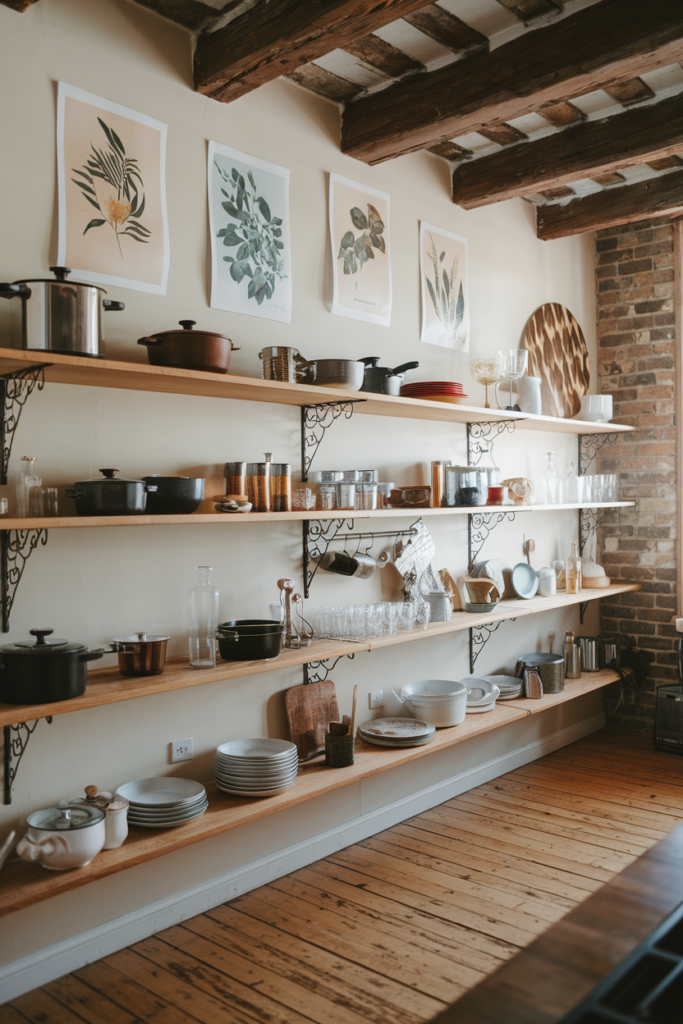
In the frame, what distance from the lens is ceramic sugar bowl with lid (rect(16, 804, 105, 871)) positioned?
212 centimetres

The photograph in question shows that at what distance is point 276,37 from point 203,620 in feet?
6.16

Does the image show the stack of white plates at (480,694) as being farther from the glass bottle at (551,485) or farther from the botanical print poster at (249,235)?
the botanical print poster at (249,235)

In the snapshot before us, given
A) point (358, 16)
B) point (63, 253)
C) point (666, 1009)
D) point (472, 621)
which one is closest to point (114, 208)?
point (63, 253)

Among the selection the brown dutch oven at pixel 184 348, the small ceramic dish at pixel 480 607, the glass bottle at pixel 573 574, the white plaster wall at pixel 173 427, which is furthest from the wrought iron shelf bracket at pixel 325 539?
the glass bottle at pixel 573 574

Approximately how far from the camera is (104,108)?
251 cm

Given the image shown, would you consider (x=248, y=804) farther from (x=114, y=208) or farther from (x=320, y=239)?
(x=320, y=239)

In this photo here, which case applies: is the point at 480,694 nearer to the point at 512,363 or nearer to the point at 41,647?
the point at 512,363

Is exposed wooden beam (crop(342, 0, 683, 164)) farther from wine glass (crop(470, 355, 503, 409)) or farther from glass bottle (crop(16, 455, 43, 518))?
glass bottle (crop(16, 455, 43, 518))

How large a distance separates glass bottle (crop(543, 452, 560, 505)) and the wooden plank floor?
1550 millimetres

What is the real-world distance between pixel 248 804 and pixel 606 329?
392cm

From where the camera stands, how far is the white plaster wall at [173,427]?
7.72 feet

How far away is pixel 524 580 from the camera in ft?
14.4

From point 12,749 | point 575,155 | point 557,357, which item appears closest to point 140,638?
point 12,749

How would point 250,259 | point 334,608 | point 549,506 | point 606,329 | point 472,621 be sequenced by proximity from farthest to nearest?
point 606,329, point 549,506, point 472,621, point 334,608, point 250,259
